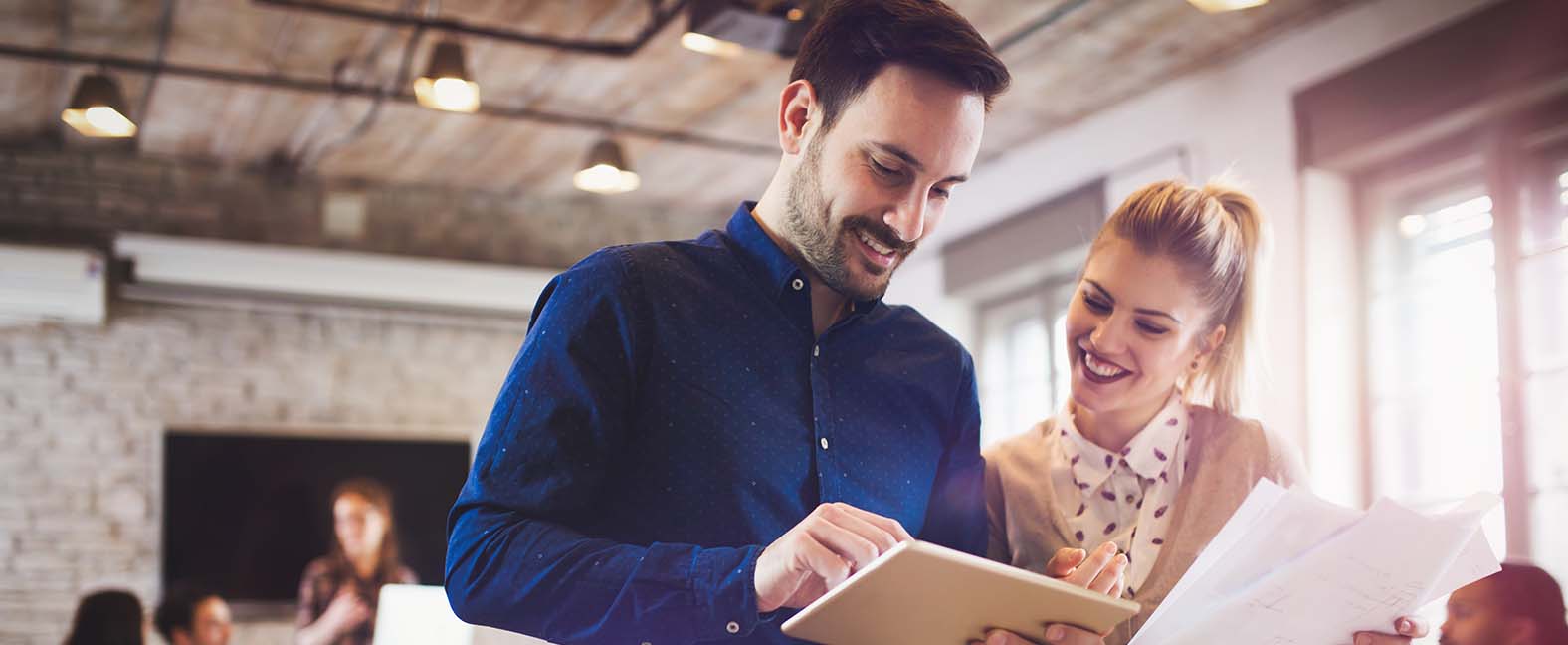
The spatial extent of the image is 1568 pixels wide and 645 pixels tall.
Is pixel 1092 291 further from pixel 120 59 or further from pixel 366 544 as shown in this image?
pixel 366 544

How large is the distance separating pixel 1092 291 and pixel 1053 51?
3241 mm

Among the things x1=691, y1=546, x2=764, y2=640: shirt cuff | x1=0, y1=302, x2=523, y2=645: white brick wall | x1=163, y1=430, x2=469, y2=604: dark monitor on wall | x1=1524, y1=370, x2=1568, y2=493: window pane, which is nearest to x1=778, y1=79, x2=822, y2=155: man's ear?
x1=691, y1=546, x2=764, y2=640: shirt cuff

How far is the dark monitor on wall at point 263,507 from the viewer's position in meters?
6.72

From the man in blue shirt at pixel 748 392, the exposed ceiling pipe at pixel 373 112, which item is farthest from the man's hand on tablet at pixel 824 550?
the exposed ceiling pipe at pixel 373 112

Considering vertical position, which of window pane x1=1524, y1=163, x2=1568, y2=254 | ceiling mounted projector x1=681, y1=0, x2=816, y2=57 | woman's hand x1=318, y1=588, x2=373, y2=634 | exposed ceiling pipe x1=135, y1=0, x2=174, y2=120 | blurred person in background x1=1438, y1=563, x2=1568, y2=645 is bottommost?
woman's hand x1=318, y1=588, x2=373, y2=634

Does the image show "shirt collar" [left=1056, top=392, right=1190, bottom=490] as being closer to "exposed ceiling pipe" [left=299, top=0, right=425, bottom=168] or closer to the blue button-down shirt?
the blue button-down shirt

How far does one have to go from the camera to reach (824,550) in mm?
1151

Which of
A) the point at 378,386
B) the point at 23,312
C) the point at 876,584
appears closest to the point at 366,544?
the point at 378,386

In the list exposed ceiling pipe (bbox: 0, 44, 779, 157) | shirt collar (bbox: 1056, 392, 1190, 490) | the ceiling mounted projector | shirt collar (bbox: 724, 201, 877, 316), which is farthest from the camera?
exposed ceiling pipe (bbox: 0, 44, 779, 157)

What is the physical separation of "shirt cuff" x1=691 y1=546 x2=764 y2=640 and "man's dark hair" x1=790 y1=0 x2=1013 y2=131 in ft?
1.68

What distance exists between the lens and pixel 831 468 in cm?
149

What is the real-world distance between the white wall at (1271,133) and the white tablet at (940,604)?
3.15m

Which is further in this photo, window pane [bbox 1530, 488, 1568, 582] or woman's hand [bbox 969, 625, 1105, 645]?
window pane [bbox 1530, 488, 1568, 582]

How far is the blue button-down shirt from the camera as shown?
4.14 ft
